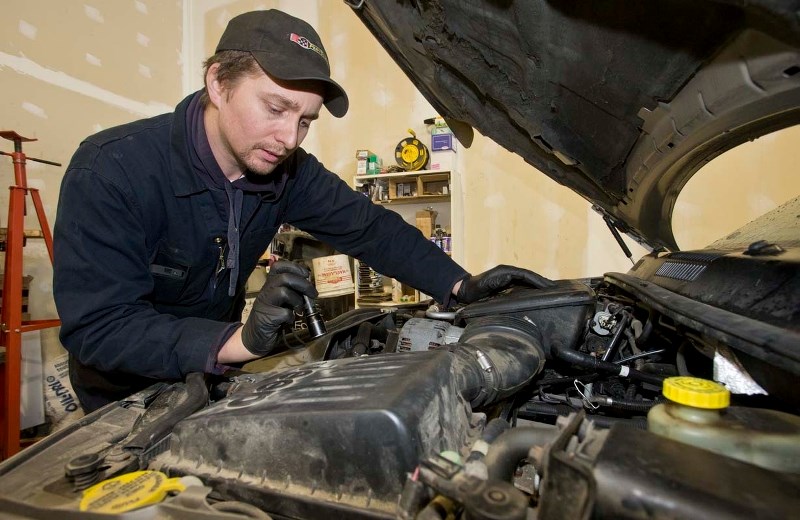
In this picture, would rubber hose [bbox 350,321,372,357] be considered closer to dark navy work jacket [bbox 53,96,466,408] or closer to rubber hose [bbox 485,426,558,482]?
dark navy work jacket [bbox 53,96,466,408]

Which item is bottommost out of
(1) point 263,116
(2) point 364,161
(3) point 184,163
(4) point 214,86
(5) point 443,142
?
(3) point 184,163

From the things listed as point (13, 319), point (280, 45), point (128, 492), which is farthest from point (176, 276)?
point (13, 319)

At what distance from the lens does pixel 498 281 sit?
1.40 metres

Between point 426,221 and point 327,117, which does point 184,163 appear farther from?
point 327,117

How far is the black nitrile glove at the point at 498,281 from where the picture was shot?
133 cm

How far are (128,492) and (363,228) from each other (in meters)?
1.25

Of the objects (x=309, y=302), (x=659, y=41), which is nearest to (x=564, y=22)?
(x=659, y=41)

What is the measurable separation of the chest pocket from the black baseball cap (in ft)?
2.04

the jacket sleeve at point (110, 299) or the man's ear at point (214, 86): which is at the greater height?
the man's ear at point (214, 86)

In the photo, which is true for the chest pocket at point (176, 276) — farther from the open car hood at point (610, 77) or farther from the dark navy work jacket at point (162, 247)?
the open car hood at point (610, 77)

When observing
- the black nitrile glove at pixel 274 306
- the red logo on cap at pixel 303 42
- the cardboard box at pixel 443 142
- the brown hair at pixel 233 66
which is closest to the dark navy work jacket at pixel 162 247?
the black nitrile glove at pixel 274 306

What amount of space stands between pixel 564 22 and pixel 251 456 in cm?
90

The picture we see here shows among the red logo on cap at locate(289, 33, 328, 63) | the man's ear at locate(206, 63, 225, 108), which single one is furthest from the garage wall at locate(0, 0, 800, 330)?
the red logo on cap at locate(289, 33, 328, 63)

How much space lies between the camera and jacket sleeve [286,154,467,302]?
5.49 feet
